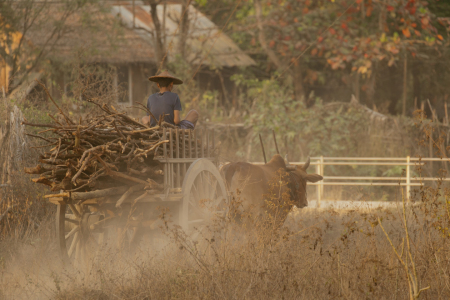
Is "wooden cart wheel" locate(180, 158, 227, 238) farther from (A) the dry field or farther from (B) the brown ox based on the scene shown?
(B) the brown ox

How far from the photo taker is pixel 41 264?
5.96m

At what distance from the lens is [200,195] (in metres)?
6.08

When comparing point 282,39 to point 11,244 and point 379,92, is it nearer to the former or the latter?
point 379,92

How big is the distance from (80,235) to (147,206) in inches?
34.5

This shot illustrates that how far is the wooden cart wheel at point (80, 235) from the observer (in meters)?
5.74

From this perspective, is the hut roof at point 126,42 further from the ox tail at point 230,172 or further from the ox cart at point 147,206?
the ox cart at point 147,206

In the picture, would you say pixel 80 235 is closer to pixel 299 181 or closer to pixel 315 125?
pixel 299 181

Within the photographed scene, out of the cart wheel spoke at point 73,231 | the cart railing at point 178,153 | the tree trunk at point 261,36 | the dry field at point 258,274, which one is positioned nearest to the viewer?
the dry field at point 258,274

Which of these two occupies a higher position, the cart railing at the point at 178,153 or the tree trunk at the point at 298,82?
the tree trunk at the point at 298,82

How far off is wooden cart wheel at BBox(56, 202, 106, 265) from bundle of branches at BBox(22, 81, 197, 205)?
1.87 feet

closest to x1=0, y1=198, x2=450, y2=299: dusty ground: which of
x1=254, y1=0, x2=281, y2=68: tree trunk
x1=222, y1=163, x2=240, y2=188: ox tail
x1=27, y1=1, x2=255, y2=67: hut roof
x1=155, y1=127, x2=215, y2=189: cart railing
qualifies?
x1=155, y1=127, x2=215, y2=189: cart railing

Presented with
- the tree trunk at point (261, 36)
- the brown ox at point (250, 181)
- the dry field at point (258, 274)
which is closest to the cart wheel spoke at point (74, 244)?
the dry field at point (258, 274)

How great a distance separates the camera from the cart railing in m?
5.56

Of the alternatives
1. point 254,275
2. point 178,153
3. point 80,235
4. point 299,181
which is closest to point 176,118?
point 178,153
